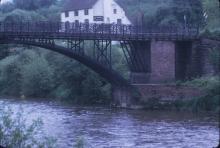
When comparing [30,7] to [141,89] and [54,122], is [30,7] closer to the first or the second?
[141,89]

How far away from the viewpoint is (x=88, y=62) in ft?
155

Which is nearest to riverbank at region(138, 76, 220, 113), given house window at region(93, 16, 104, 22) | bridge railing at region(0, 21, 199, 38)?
bridge railing at region(0, 21, 199, 38)

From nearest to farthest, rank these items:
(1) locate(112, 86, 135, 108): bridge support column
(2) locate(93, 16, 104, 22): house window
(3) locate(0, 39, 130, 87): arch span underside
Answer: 1. (3) locate(0, 39, 130, 87): arch span underside
2. (1) locate(112, 86, 135, 108): bridge support column
3. (2) locate(93, 16, 104, 22): house window

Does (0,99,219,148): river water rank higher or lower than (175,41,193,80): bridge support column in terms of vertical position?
lower

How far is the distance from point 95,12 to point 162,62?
23398 mm

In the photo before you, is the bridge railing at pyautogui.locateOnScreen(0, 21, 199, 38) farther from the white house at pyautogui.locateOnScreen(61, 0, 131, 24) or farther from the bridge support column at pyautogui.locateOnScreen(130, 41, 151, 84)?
the white house at pyautogui.locateOnScreen(61, 0, 131, 24)

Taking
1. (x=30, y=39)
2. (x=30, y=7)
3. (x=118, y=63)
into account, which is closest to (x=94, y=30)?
(x=30, y=39)

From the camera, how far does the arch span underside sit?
44594 mm

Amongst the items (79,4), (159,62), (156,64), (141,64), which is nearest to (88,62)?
(141,64)

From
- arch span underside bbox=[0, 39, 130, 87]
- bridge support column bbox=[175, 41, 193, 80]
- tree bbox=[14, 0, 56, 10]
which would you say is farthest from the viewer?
tree bbox=[14, 0, 56, 10]

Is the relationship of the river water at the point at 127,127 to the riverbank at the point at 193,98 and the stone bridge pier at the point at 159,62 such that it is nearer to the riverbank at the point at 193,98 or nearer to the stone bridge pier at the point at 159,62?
the riverbank at the point at 193,98

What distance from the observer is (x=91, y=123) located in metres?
37.8

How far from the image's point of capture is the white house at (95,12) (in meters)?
71.4

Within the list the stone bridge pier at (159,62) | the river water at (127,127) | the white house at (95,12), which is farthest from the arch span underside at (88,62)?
the white house at (95,12)
